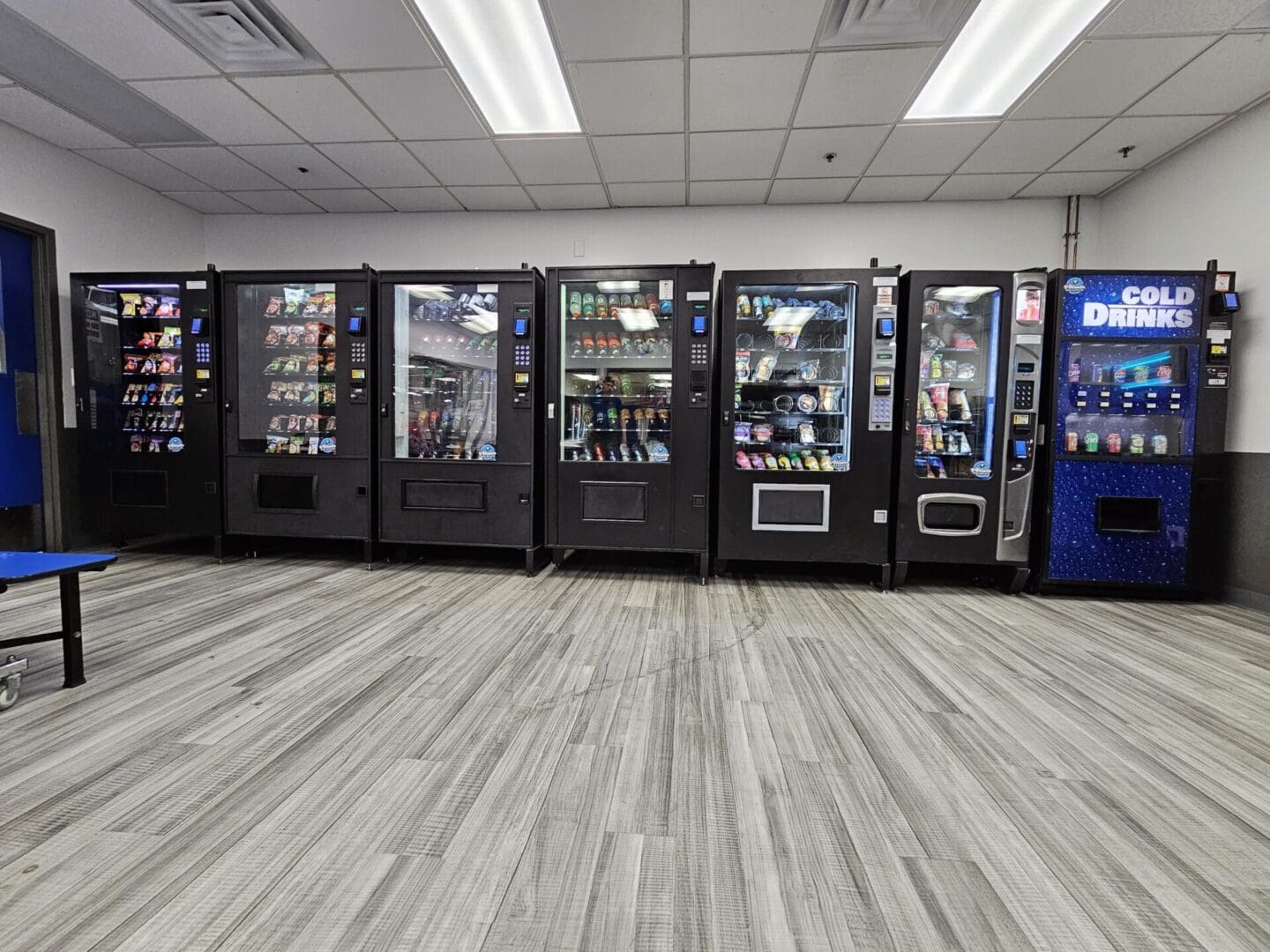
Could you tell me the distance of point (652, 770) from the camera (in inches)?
58.9

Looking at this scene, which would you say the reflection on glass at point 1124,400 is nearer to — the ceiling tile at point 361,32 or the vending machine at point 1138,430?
the vending machine at point 1138,430

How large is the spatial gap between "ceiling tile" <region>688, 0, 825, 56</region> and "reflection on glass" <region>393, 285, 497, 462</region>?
199 cm

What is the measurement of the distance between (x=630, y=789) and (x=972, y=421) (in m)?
3.35

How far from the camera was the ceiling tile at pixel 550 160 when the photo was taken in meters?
3.66

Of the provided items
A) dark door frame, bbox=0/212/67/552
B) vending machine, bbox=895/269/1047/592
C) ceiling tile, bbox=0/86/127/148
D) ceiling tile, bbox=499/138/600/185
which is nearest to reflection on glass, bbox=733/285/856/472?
vending machine, bbox=895/269/1047/592

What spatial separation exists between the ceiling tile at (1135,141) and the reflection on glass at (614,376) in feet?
10.2

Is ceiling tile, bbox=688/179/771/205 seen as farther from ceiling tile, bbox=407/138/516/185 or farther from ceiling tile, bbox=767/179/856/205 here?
ceiling tile, bbox=407/138/516/185

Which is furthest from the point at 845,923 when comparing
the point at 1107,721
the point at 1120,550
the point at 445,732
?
the point at 1120,550

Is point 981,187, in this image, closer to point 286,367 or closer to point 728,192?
point 728,192

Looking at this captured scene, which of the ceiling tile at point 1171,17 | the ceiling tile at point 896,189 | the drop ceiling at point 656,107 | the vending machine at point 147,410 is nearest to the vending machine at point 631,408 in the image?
the drop ceiling at point 656,107

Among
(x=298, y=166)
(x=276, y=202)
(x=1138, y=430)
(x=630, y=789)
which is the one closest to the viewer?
(x=630, y=789)

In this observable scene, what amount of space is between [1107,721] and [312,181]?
588cm

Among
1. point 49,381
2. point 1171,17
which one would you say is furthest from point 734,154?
point 49,381

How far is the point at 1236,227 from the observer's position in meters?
3.32
